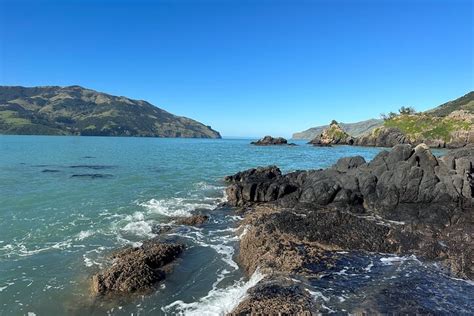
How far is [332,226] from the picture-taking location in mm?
22734

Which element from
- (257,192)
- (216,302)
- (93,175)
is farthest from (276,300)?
(93,175)

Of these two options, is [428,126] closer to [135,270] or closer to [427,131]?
[427,131]

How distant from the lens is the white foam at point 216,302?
534 inches

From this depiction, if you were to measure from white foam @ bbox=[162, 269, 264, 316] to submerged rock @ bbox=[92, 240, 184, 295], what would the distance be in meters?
2.35

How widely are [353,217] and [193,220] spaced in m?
12.2

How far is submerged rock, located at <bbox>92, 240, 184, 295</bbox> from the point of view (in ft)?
49.8

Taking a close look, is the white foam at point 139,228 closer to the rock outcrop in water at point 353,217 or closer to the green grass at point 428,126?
the rock outcrop in water at point 353,217

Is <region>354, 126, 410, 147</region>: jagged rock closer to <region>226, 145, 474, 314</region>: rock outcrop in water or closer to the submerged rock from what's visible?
<region>226, 145, 474, 314</region>: rock outcrop in water

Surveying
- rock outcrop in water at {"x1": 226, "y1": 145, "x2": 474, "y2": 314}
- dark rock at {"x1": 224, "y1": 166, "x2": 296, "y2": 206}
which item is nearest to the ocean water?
rock outcrop in water at {"x1": 226, "y1": 145, "x2": 474, "y2": 314}

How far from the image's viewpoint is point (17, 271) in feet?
57.2

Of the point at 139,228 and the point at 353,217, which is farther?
the point at 139,228

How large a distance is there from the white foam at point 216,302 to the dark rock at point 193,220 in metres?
10.6

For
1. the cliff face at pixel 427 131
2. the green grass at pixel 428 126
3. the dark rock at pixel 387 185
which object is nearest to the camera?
the dark rock at pixel 387 185

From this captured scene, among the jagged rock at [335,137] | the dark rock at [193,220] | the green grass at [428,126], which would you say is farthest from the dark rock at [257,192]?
the jagged rock at [335,137]
